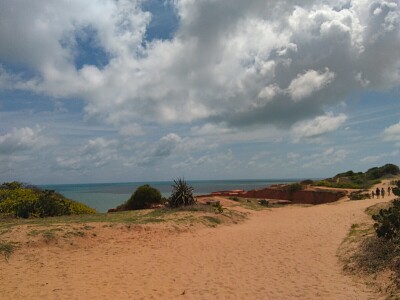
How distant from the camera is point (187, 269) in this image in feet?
40.2

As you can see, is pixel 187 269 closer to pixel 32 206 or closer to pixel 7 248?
pixel 7 248

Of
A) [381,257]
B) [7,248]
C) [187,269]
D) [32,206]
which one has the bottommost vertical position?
[187,269]

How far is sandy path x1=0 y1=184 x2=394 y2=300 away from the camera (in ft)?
31.6

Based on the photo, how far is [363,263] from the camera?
10898mm

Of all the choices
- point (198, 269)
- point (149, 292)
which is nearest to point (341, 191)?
point (198, 269)

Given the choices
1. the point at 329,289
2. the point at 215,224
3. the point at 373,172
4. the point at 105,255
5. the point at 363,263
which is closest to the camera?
the point at 329,289

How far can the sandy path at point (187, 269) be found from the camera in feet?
31.6

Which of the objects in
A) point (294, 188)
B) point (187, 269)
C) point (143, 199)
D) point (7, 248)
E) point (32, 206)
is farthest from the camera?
point (294, 188)

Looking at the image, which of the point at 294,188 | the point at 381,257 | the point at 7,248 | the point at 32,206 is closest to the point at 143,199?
the point at 32,206

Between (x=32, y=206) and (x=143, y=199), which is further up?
(x=32, y=206)

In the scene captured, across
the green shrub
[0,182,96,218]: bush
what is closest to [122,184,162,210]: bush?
[0,182,96,218]: bush

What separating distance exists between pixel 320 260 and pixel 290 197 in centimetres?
3463

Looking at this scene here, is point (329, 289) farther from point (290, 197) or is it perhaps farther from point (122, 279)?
point (290, 197)

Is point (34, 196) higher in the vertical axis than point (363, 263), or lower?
higher
